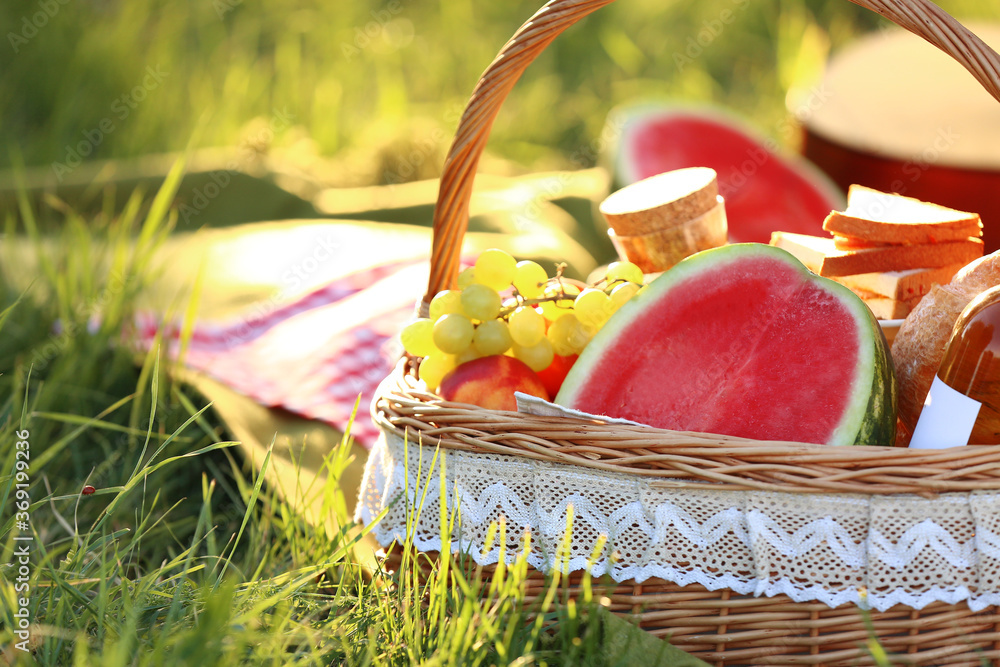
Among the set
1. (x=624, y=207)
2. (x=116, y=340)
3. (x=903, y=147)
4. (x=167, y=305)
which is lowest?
(x=116, y=340)

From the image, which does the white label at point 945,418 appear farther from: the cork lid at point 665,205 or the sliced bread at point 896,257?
the cork lid at point 665,205

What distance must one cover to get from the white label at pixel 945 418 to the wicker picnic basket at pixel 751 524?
5 cm

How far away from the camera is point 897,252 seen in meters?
1.20

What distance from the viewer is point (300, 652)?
914 mm

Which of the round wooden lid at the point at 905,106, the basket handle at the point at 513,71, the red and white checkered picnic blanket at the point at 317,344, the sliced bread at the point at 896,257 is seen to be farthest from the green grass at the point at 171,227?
the round wooden lid at the point at 905,106

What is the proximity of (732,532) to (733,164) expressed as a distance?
5.93 feet

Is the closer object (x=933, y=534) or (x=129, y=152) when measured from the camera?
(x=933, y=534)

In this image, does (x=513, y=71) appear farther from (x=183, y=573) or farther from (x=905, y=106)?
(x=905, y=106)

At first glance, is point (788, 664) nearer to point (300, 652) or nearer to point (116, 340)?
point (300, 652)

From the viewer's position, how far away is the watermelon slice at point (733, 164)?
90.7 inches

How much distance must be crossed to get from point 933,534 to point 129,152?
11.4 feet

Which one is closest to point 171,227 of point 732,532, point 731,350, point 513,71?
point 513,71

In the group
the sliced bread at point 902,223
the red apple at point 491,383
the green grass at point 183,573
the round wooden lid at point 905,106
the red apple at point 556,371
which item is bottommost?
the green grass at point 183,573

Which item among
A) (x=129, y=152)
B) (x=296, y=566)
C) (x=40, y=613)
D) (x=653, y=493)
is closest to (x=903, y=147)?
(x=653, y=493)
